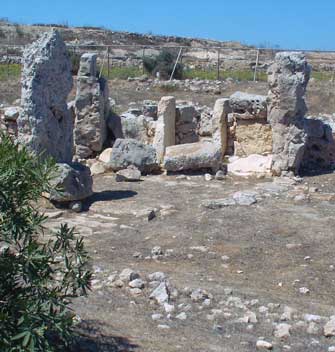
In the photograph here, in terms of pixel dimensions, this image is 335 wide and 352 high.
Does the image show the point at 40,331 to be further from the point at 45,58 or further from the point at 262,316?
the point at 45,58

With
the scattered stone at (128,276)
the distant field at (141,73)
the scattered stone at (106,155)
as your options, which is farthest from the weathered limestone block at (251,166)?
the distant field at (141,73)

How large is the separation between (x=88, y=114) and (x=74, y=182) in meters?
4.34

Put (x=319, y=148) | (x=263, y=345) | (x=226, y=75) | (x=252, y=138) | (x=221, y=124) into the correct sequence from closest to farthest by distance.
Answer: (x=263, y=345)
(x=319, y=148)
(x=252, y=138)
(x=221, y=124)
(x=226, y=75)

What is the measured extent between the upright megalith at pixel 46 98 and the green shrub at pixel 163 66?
61.6 ft

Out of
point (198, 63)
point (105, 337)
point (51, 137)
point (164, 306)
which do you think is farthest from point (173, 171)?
point (198, 63)

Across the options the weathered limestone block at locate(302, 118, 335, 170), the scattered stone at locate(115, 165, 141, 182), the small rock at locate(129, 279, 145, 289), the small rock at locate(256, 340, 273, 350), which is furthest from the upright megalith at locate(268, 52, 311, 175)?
the small rock at locate(256, 340, 273, 350)

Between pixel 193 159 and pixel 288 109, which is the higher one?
pixel 288 109

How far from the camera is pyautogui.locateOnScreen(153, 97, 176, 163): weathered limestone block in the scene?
1450 cm

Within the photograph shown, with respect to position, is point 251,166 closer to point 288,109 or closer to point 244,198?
point 288,109

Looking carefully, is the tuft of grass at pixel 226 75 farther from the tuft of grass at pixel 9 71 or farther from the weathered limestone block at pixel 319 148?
the weathered limestone block at pixel 319 148

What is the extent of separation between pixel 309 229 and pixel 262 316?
10.3 ft

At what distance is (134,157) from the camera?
13.3 metres

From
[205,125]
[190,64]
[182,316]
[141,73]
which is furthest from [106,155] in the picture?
[190,64]

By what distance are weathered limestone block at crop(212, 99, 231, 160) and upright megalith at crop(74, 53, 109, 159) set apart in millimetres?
2340
